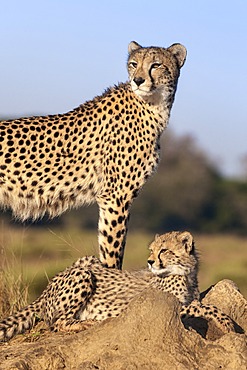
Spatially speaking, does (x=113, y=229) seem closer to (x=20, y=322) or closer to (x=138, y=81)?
(x=138, y=81)

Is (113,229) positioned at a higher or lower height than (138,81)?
lower

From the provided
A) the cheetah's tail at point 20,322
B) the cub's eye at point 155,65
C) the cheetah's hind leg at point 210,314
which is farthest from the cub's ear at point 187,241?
the cub's eye at point 155,65

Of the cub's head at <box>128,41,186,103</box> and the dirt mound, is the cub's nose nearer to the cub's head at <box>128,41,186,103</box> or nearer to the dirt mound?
the cub's head at <box>128,41,186,103</box>

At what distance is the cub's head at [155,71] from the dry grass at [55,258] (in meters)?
0.97

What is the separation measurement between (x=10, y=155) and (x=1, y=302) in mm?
974

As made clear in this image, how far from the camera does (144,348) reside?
4375mm

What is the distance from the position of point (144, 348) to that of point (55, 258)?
571 cm

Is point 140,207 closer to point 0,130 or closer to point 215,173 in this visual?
point 215,173

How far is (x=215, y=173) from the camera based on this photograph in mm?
34844

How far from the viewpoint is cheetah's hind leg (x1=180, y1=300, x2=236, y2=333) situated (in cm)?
495

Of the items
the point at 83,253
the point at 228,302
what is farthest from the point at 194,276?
the point at 83,253

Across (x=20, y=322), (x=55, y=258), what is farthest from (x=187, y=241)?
(x=55, y=258)

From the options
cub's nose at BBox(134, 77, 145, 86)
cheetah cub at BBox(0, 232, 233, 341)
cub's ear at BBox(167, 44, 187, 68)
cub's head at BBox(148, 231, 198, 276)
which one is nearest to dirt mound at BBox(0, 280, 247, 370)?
cheetah cub at BBox(0, 232, 233, 341)

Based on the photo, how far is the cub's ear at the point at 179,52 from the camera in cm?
682
